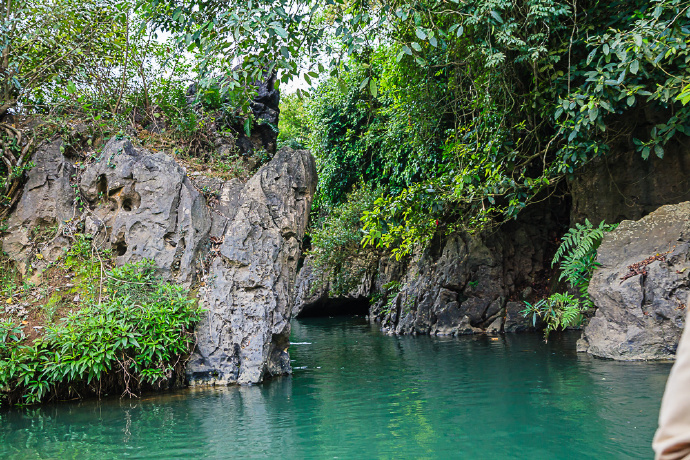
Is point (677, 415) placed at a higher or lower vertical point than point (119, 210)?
lower

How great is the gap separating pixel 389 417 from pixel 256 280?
3.57 metres

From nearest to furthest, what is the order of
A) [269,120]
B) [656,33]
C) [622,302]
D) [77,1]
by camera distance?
[656,33] → [622,302] → [77,1] → [269,120]

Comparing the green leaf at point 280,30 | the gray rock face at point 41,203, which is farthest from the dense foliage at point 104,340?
the green leaf at point 280,30

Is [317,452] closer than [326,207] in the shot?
Yes

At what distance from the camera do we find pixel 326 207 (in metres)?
20.3

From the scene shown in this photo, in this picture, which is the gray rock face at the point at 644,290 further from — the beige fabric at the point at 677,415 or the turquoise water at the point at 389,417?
the beige fabric at the point at 677,415

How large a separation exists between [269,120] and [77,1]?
14.3 feet

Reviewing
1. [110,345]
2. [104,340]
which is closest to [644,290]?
Answer: [110,345]

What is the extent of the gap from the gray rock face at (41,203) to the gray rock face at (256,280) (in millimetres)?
2645

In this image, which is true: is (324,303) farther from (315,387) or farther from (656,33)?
(656,33)

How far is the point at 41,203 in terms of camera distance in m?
8.95

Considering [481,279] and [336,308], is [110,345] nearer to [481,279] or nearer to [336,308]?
[481,279]

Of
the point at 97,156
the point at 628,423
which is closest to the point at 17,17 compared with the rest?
the point at 97,156

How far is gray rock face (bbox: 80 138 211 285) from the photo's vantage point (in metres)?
8.63
